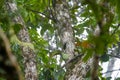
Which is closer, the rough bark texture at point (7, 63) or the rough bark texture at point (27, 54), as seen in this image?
the rough bark texture at point (7, 63)

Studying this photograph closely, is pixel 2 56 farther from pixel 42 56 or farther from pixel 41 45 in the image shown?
pixel 41 45

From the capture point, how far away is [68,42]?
3.18 metres

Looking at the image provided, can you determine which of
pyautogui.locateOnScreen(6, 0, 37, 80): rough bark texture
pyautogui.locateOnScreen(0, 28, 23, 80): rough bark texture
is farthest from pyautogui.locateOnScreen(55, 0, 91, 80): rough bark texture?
pyautogui.locateOnScreen(0, 28, 23, 80): rough bark texture

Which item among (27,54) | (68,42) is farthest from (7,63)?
(68,42)

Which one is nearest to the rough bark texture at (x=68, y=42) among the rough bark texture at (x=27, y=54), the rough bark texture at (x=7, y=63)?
the rough bark texture at (x=27, y=54)

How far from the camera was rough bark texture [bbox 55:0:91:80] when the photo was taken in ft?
8.88

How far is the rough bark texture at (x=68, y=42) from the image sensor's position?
2.71m

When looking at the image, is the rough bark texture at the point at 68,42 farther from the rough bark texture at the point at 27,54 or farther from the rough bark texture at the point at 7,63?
the rough bark texture at the point at 7,63

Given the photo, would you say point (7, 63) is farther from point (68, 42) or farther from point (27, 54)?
point (68, 42)

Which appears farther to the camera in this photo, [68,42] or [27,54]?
[68,42]

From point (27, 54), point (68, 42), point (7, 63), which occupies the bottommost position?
point (7, 63)

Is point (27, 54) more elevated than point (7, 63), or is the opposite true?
point (27, 54)

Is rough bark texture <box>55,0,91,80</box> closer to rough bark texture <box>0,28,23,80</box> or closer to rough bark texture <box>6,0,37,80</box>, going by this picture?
rough bark texture <box>6,0,37,80</box>

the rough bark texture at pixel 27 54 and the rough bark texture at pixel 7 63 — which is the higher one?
the rough bark texture at pixel 27 54
